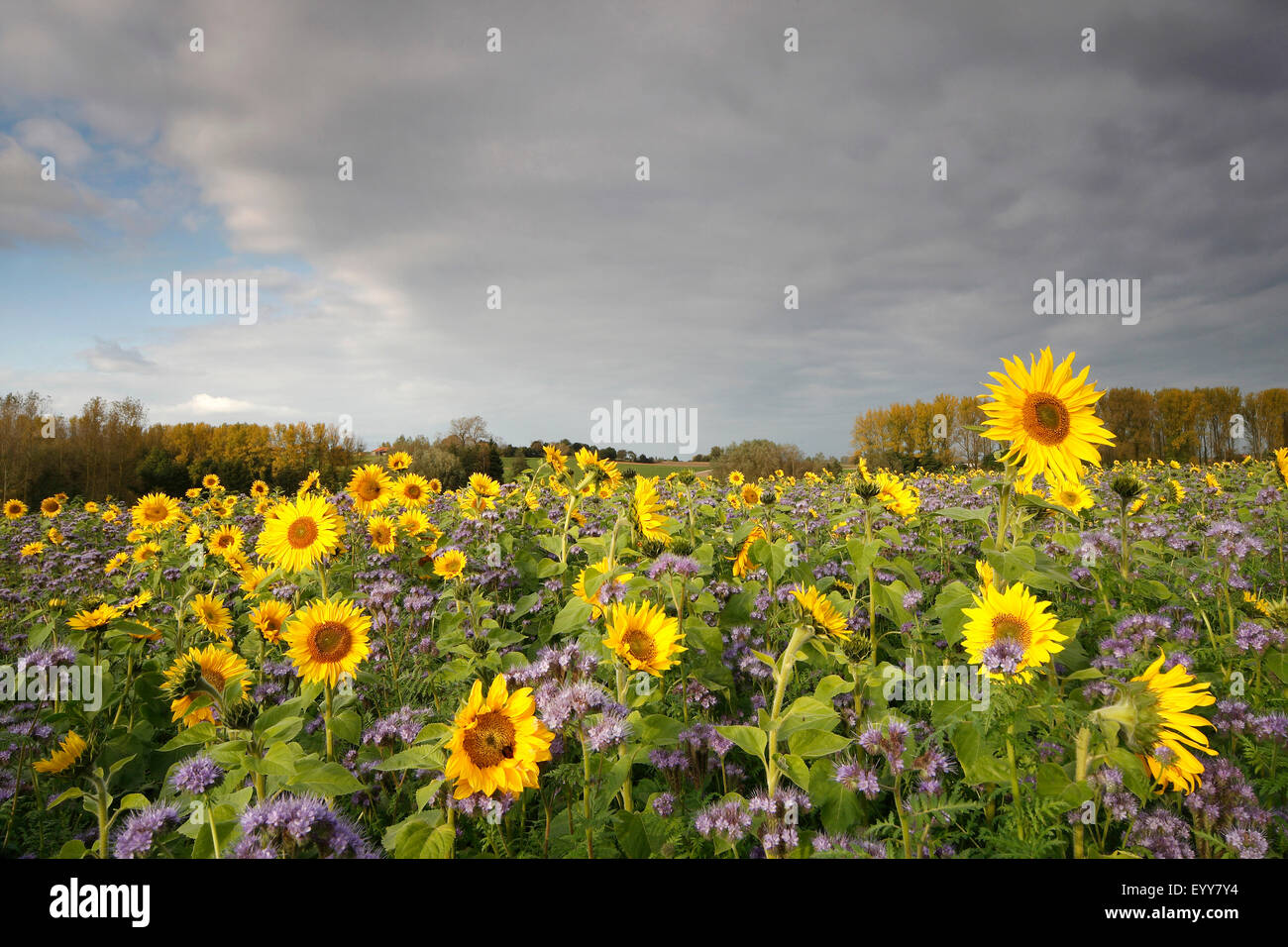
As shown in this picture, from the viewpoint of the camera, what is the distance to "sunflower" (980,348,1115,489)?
9.60 ft

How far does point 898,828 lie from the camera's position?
7.72ft

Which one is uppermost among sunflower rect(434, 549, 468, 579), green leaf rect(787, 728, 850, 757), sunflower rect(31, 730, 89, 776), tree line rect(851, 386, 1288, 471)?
tree line rect(851, 386, 1288, 471)

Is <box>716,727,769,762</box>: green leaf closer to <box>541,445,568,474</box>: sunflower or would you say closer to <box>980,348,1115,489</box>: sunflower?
<box>980,348,1115,489</box>: sunflower

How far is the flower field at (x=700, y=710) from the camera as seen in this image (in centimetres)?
212

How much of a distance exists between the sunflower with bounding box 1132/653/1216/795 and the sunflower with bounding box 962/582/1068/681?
1.31 ft

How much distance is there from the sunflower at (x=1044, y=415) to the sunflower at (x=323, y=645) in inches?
147

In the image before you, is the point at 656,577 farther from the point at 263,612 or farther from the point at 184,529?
the point at 184,529

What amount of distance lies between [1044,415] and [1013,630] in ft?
3.90

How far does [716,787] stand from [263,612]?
323 centimetres

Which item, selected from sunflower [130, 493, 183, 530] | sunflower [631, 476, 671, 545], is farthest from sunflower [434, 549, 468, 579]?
sunflower [130, 493, 183, 530]

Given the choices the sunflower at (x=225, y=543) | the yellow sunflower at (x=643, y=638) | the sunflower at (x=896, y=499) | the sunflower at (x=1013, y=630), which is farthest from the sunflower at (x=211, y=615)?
the sunflower at (x=896, y=499)

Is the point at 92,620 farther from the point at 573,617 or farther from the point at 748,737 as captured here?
the point at 748,737

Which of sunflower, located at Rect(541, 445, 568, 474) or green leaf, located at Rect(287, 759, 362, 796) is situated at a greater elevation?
sunflower, located at Rect(541, 445, 568, 474)
